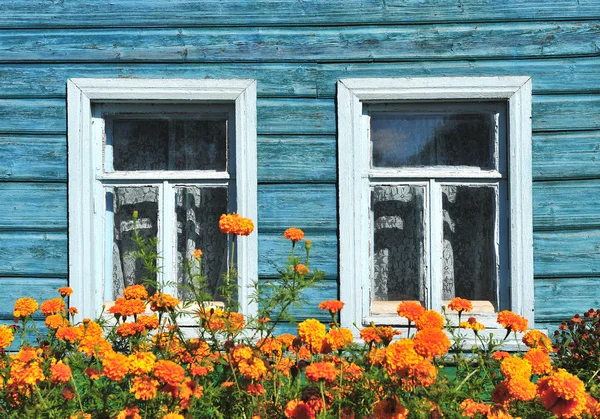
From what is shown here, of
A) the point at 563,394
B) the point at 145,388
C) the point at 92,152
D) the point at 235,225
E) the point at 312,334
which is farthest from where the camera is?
the point at 92,152

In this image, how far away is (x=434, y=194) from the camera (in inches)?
124

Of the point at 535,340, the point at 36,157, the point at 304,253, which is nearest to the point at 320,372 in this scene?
the point at 535,340

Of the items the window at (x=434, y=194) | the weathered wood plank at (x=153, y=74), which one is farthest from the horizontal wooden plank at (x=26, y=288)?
the window at (x=434, y=194)

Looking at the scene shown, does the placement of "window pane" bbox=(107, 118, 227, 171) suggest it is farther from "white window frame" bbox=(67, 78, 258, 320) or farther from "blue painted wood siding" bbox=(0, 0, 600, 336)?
"blue painted wood siding" bbox=(0, 0, 600, 336)

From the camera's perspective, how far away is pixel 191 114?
3.21 m

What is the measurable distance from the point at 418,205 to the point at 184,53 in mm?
1439

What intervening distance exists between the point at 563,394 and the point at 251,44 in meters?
2.29

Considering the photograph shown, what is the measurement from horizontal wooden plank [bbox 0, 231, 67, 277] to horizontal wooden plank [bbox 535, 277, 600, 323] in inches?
94.5

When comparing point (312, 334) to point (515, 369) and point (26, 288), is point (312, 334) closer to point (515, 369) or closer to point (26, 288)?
point (515, 369)

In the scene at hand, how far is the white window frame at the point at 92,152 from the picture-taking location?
120 inches

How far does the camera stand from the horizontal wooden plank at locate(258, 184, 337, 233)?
307 cm

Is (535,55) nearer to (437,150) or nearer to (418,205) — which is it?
(437,150)

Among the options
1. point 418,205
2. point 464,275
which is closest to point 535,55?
point 418,205

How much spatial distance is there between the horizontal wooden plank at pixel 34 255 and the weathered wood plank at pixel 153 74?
0.73 m
